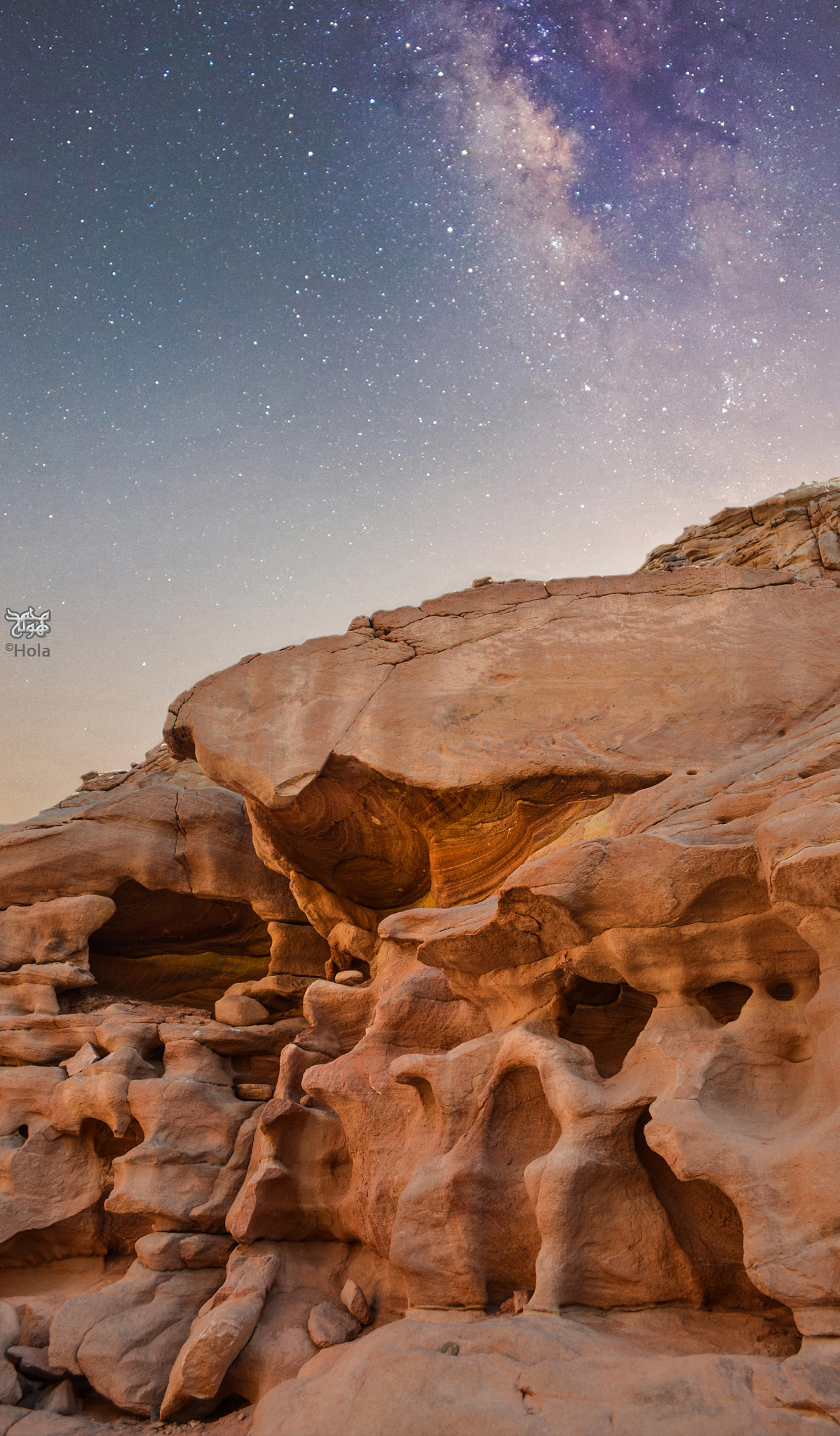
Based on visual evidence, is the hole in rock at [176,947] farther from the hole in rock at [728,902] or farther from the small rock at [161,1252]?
the hole in rock at [728,902]

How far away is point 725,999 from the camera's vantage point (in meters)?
4.48

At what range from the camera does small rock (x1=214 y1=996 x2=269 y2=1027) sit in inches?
327

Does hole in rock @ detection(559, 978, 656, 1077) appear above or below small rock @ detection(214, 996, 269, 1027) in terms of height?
above

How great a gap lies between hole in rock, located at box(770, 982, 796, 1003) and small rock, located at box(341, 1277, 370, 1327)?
280 centimetres

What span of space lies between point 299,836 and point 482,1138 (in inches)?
150

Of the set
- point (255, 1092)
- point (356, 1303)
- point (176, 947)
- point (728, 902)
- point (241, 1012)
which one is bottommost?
point (356, 1303)

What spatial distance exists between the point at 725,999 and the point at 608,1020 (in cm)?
72

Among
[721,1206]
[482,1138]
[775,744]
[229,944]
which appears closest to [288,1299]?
[482,1138]

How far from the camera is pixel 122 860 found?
966 cm

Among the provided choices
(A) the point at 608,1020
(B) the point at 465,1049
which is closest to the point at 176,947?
(B) the point at 465,1049

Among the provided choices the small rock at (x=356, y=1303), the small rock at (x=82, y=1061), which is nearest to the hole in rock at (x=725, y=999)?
the small rock at (x=356, y=1303)

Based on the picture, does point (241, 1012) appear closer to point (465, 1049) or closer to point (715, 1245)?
point (465, 1049)

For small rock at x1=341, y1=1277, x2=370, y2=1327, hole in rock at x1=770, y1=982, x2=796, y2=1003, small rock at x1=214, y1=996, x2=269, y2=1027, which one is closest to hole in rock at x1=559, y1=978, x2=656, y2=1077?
hole in rock at x1=770, y1=982, x2=796, y2=1003

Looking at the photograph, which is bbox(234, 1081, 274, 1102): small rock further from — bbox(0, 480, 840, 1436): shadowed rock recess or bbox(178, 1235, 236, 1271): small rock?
bbox(178, 1235, 236, 1271): small rock
